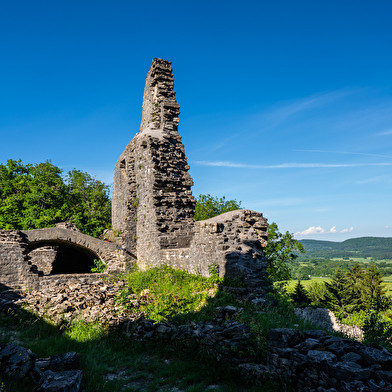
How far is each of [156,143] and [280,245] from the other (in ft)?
46.1

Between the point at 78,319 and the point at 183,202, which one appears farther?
the point at 183,202

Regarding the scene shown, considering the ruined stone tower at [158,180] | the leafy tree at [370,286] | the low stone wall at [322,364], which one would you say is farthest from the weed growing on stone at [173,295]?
the leafy tree at [370,286]

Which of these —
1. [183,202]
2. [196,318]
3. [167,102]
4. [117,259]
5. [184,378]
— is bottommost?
[184,378]

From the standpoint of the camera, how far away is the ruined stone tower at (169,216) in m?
8.57

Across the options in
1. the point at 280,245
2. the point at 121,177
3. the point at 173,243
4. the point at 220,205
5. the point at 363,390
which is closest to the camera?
the point at 363,390

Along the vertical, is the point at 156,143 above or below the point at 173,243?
above

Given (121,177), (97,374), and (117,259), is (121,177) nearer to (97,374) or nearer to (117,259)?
(117,259)

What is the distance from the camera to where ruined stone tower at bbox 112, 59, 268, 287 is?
8570 mm

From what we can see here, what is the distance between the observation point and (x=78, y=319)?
26.4ft

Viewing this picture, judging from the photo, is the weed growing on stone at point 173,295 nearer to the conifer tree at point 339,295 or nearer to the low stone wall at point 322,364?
the low stone wall at point 322,364

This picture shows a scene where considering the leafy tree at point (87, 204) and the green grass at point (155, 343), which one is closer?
the green grass at point (155, 343)

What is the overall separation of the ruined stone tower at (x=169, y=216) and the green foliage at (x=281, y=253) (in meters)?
10.6

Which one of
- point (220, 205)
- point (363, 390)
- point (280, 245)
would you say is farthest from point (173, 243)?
point (220, 205)

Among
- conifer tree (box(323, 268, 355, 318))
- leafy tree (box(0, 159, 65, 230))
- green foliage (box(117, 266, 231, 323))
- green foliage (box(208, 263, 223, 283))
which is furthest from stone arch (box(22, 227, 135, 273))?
conifer tree (box(323, 268, 355, 318))
